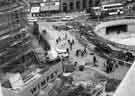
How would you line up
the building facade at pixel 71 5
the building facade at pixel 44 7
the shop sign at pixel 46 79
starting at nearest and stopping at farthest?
1. the shop sign at pixel 46 79
2. the building facade at pixel 44 7
3. the building facade at pixel 71 5

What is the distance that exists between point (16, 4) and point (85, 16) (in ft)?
57.9

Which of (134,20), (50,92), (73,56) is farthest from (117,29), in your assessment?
(50,92)

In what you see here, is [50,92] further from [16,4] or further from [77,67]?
[16,4]

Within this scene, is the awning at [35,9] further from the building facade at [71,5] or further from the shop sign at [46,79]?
the shop sign at [46,79]

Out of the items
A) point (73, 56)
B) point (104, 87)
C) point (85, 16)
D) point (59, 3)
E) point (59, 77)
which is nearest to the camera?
point (104, 87)

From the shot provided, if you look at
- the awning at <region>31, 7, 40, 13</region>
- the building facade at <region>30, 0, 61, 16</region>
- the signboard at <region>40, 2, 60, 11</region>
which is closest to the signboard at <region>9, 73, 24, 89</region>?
the building facade at <region>30, 0, 61, 16</region>

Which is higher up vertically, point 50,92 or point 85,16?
point 85,16

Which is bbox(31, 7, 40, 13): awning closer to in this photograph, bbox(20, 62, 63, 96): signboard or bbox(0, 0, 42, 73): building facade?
bbox(0, 0, 42, 73): building facade

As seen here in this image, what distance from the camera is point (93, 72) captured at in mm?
16203

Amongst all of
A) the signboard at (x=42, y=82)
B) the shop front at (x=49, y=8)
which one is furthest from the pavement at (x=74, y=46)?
the shop front at (x=49, y=8)

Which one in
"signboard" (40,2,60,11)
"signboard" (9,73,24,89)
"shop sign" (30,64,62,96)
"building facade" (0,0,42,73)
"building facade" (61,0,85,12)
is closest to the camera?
"signboard" (9,73,24,89)

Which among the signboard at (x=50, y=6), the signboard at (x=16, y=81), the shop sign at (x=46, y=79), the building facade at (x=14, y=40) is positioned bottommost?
the shop sign at (x=46, y=79)

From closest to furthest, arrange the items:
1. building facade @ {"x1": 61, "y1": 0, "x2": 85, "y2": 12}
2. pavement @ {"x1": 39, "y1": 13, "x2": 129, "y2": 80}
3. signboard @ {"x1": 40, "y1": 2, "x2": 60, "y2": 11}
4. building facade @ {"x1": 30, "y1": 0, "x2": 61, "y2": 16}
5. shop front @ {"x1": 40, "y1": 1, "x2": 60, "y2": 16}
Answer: pavement @ {"x1": 39, "y1": 13, "x2": 129, "y2": 80}, building facade @ {"x1": 30, "y1": 0, "x2": 61, "y2": 16}, shop front @ {"x1": 40, "y1": 1, "x2": 60, "y2": 16}, signboard @ {"x1": 40, "y1": 2, "x2": 60, "y2": 11}, building facade @ {"x1": 61, "y1": 0, "x2": 85, "y2": 12}

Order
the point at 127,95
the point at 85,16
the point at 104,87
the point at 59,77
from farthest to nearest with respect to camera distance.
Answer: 1. the point at 85,16
2. the point at 59,77
3. the point at 104,87
4. the point at 127,95
